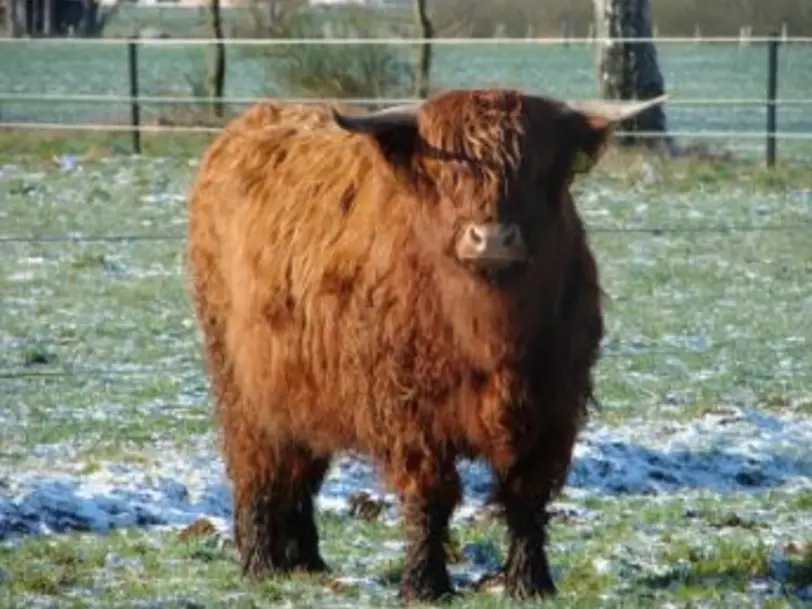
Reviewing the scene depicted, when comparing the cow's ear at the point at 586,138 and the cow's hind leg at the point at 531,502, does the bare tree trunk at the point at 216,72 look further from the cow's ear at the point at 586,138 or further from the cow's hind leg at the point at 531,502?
the cow's hind leg at the point at 531,502

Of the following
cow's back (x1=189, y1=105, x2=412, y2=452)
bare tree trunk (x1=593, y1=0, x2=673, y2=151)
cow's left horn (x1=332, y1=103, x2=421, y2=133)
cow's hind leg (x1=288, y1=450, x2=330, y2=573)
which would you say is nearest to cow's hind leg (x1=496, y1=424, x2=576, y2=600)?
cow's back (x1=189, y1=105, x2=412, y2=452)

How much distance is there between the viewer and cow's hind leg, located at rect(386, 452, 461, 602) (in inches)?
276

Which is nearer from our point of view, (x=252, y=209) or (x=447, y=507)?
(x=447, y=507)

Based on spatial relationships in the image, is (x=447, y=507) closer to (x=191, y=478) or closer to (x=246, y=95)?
(x=191, y=478)

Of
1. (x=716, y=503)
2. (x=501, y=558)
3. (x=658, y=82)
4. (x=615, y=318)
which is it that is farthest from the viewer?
(x=658, y=82)

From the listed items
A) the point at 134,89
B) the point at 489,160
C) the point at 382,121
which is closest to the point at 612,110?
the point at 489,160

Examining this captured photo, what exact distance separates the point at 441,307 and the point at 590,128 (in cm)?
79

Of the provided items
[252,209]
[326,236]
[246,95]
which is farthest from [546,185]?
[246,95]

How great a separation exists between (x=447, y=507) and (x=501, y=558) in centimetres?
83

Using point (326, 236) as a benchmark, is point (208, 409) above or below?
below

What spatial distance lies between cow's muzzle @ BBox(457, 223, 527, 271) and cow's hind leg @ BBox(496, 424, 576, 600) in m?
0.69

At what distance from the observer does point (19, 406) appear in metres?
11.0

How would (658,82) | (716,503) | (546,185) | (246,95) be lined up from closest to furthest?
(546,185) → (716,503) → (658,82) → (246,95)

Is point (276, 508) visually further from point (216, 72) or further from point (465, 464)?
point (216, 72)
